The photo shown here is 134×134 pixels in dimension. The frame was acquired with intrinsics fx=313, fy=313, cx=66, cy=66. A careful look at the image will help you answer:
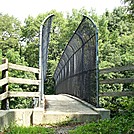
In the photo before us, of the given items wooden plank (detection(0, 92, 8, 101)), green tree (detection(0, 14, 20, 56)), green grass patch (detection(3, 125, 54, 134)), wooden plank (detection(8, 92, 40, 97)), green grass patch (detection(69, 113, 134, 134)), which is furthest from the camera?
green tree (detection(0, 14, 20, 56))

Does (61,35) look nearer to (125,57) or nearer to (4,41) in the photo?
(4,41)

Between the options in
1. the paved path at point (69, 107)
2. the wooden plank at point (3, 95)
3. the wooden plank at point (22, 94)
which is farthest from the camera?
the paved path at point (69, 107)

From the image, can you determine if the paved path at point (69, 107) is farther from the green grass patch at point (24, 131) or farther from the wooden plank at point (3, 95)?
the green grass patch at point (24, 131)

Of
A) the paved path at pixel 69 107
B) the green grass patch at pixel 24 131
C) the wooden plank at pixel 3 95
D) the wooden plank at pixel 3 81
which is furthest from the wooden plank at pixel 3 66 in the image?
the paved path at pixel 69 107

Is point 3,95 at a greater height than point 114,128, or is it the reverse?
point 3,95

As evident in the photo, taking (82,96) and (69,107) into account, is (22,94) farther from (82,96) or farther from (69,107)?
(82,96)

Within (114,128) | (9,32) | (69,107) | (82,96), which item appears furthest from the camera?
(9,32)

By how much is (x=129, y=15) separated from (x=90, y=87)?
190 inches

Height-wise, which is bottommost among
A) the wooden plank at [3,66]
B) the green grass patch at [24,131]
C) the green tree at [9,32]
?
the green grass patch at [24,131]

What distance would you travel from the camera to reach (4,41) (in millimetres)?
43281

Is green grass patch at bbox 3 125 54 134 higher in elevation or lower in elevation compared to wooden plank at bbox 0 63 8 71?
lower

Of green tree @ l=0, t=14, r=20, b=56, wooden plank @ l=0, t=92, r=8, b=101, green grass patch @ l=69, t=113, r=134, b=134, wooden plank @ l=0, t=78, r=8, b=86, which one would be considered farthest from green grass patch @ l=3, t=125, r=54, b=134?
green tree @ l=0, t=14, r=20, b=56

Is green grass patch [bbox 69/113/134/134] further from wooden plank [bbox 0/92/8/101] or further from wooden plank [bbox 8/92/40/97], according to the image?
wooden plank [bbox 8/92/40/97]

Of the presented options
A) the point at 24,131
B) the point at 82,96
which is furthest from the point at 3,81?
the point at 82,96
